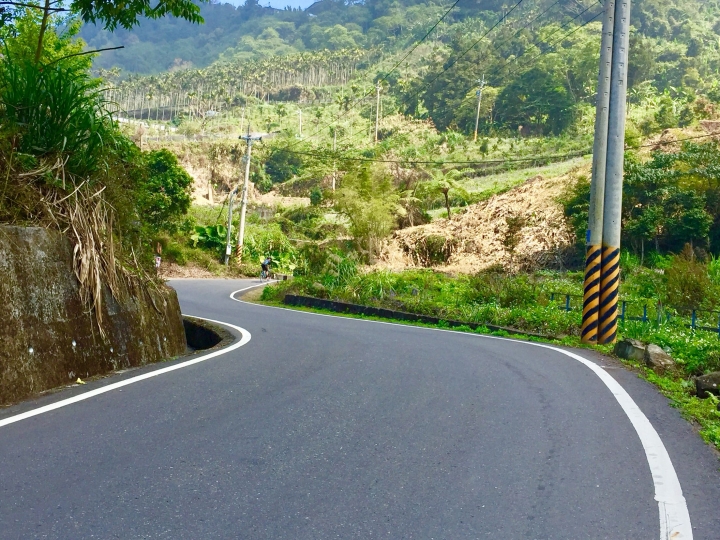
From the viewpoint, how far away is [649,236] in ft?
120

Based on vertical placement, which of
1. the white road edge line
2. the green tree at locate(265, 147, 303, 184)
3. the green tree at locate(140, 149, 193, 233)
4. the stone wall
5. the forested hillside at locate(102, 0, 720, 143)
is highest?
the forested hillside at locate(102, 0, 720, 143)

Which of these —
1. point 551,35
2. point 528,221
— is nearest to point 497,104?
Result: point 551,35

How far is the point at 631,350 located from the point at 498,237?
31.3 meters

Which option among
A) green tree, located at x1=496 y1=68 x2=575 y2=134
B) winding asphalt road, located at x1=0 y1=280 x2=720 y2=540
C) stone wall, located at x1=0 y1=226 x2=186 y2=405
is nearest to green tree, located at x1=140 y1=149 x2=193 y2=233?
stone wall, located at x1=0 y1=226 x2=186 y2=405

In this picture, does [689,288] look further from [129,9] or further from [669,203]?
[129,9]

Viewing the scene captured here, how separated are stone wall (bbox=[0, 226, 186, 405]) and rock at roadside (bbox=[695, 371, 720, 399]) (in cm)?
633

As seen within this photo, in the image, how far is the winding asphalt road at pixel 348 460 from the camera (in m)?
3.90

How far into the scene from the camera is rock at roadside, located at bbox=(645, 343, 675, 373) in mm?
11086

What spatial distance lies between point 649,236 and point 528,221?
7782 mm

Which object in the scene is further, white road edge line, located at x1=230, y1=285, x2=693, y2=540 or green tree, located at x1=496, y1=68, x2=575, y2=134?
green tree, located at x1=496, y1=68, x2=575, y2=134

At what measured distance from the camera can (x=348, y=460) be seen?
5.00 m

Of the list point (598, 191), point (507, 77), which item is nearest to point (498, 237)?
point (598, 191)

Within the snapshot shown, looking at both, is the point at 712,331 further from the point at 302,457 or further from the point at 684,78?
the point at 684,78

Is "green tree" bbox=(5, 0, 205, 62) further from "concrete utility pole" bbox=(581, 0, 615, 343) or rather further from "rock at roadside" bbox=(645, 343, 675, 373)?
"concrete utility pole" bbox=(581, 0, 615, 343)
